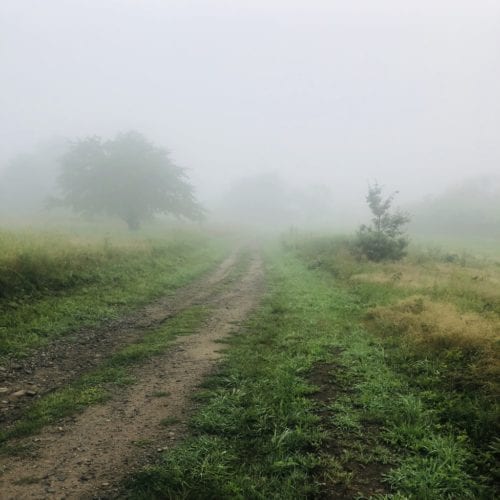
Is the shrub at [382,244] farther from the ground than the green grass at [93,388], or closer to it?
farther from the ground

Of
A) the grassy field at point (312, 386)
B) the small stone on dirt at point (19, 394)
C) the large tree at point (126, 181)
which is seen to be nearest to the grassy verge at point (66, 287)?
the grassy field at point (312, 386)

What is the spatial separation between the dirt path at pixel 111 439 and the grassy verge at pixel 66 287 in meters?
3.48

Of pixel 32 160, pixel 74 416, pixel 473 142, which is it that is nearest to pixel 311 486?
pixel 74 416

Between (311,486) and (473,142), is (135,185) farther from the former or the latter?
(473,142)

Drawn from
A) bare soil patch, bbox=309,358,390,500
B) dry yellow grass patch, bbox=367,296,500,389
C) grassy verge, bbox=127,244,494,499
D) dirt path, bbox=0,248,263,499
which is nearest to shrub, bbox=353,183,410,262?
dry yellow grass patch, bbox=367,296,500,389

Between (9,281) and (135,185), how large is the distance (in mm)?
32079

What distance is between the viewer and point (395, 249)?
83.1ft

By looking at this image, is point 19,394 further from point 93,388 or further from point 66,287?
point 66,287

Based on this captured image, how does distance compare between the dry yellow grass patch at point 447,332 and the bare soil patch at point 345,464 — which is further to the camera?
the dry yellow grass patch at point 447,332

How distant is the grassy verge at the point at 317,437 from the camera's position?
5.09 metres

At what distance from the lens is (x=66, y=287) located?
14.1 metres

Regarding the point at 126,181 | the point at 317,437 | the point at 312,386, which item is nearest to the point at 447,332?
the point at 312,386

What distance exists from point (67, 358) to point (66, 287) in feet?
17.4

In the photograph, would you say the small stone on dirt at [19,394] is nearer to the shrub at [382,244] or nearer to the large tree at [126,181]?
the shrub at [382,244]
